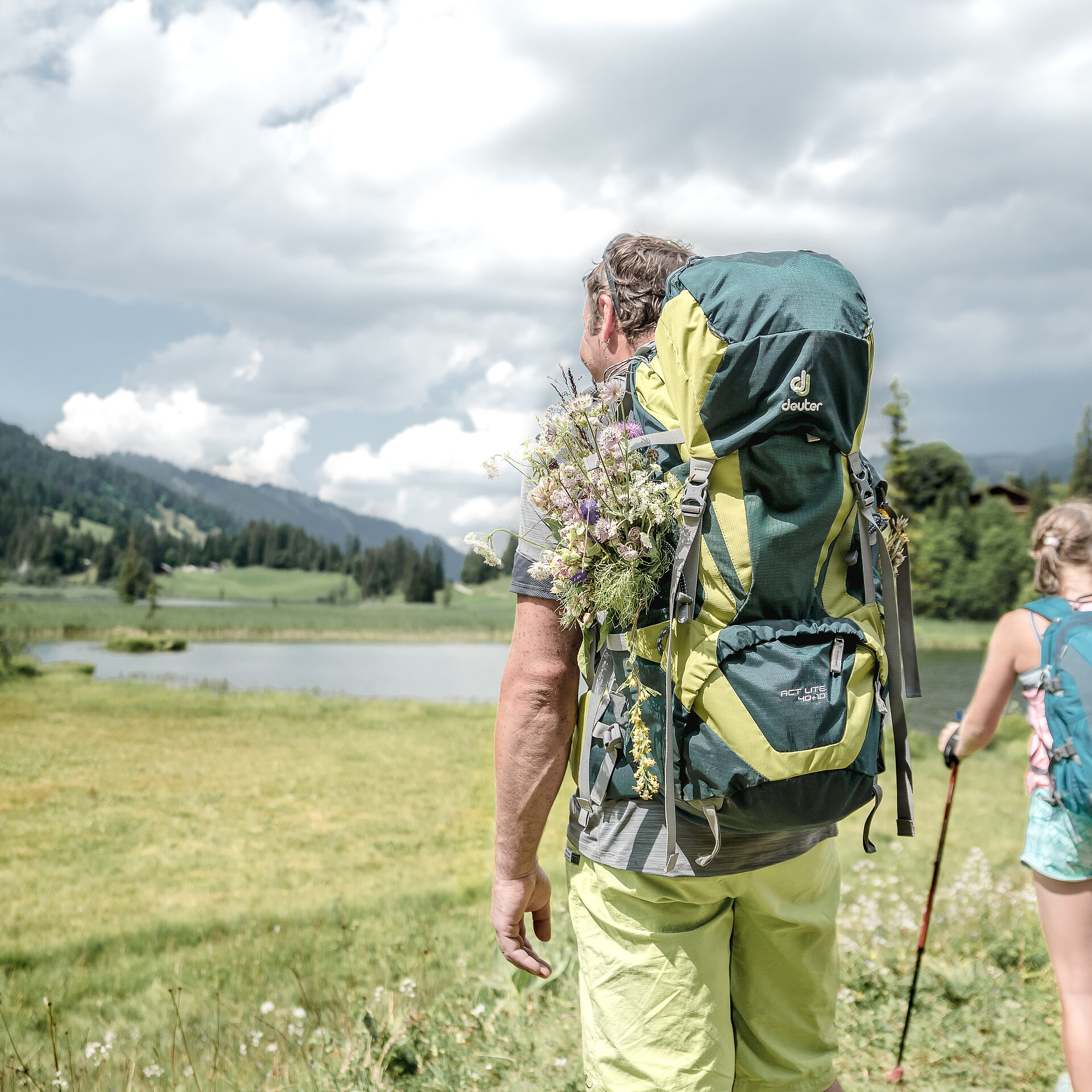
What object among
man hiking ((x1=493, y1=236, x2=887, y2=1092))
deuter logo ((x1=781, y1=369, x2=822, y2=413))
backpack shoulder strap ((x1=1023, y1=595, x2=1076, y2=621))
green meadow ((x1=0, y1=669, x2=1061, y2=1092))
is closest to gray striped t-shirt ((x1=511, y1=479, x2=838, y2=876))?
man hiking ((x1=493, y1=236, x2=887, y2=1092))

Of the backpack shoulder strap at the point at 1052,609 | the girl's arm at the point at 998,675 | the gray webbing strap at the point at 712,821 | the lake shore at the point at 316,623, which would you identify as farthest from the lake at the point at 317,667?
the gray webbing strap at the point at 712,821

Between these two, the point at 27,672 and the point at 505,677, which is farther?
the point at 27,672

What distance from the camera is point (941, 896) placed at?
5.12 m

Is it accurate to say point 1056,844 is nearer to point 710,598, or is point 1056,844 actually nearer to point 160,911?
point 710,598

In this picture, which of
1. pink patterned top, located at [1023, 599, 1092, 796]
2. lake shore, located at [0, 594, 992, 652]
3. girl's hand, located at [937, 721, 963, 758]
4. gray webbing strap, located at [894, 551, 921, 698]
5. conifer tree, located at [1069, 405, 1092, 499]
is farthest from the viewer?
conifer tree, located at [1069, 405, 1092, 499]

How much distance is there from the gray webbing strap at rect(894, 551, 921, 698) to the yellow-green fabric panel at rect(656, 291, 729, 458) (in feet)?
2.11

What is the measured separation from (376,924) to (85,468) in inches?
4760

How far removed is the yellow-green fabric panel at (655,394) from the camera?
1.59m

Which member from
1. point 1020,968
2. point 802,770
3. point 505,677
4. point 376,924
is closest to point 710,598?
point 802,770

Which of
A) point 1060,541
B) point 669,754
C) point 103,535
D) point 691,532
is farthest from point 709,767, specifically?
point 103,535

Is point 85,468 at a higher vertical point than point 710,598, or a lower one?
higher

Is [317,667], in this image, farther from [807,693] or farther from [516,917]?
[807,693]

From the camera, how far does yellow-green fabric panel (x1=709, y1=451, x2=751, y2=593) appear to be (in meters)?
1.49

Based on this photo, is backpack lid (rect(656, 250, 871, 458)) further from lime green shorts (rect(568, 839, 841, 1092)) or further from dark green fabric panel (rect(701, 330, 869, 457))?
lime green shorts (rect(568, 839, 841, 1092))
